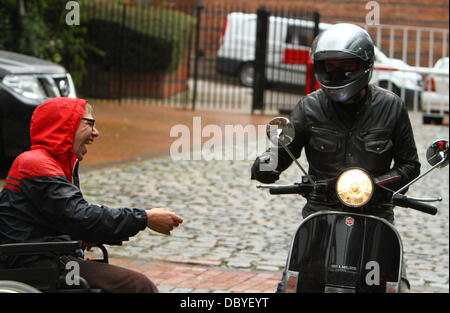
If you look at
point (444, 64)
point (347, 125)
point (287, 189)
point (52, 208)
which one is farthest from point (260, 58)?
point (52, 208)

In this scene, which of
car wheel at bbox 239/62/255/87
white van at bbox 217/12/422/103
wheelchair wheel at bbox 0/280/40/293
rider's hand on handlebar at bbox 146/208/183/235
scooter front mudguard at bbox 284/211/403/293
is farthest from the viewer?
car wheel at bbox 239/62/255/87

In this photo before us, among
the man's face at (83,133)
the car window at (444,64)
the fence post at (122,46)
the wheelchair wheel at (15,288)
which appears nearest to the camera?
the wheelchair wheel at (15,288)

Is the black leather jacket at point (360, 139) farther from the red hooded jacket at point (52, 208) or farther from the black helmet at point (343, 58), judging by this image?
the red hooded jacket at point (52, 208)

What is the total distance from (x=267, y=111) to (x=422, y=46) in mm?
8352

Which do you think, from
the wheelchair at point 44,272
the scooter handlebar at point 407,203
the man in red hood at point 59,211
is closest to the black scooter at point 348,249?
the scooter handlebar at point 407,203

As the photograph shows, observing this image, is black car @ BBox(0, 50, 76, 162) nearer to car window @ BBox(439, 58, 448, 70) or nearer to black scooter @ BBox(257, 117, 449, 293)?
black scooter @ BBox(257, 117, 449, 293)

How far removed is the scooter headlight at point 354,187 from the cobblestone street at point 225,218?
2.74 meters

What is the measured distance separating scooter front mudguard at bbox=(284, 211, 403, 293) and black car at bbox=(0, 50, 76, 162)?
241 inches

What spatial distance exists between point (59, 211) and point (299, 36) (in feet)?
59.0

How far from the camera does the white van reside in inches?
759

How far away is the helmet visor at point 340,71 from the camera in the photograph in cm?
418

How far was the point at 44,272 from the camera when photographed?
3.79m

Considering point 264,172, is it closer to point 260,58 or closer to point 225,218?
point 225,218

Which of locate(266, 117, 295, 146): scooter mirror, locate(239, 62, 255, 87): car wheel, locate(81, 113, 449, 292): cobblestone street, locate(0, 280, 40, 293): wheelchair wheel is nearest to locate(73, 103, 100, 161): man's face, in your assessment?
locate(0, 280, 40, 293): wheelchair wheel
